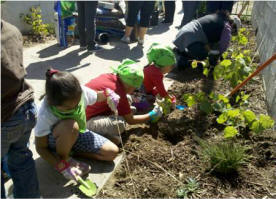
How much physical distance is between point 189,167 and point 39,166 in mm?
1105

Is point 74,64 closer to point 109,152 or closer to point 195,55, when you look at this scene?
point 195,55

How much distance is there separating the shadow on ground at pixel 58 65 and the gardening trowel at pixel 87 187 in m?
2.19

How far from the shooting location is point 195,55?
13.6 feet

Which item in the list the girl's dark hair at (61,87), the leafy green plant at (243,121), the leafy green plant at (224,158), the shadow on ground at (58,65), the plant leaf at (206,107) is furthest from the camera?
the shadow on ground at (58,65)

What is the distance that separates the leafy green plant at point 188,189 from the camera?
2.00 meters

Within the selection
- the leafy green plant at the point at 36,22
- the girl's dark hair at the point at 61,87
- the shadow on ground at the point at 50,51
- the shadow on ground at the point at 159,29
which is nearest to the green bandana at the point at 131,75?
the girl's dark hair at the point at 61,87

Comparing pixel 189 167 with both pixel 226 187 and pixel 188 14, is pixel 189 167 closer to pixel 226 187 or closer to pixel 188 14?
pixel 226 187

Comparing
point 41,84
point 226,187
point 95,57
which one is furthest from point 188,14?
point 226,187

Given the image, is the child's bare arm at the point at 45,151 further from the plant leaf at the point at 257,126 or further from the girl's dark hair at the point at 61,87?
the plant leaf at the point at 257,126

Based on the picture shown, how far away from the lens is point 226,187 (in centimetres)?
208

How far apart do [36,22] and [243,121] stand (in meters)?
4.00

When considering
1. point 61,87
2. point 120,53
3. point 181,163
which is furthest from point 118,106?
point 120,53

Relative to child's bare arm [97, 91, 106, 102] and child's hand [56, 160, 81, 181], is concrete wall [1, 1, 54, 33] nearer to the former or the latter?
child's bare arm [97, 91, 106, 102]

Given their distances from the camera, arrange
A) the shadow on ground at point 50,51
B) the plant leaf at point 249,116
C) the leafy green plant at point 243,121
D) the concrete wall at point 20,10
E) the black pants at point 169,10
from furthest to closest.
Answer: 1. the black pants at point 169,10
2. the concrete wall at point 20,10
3. the shadow on ground at point 50,51
4. the plant leaf at point 249,116
5. the leafy green plant at point 243,121
